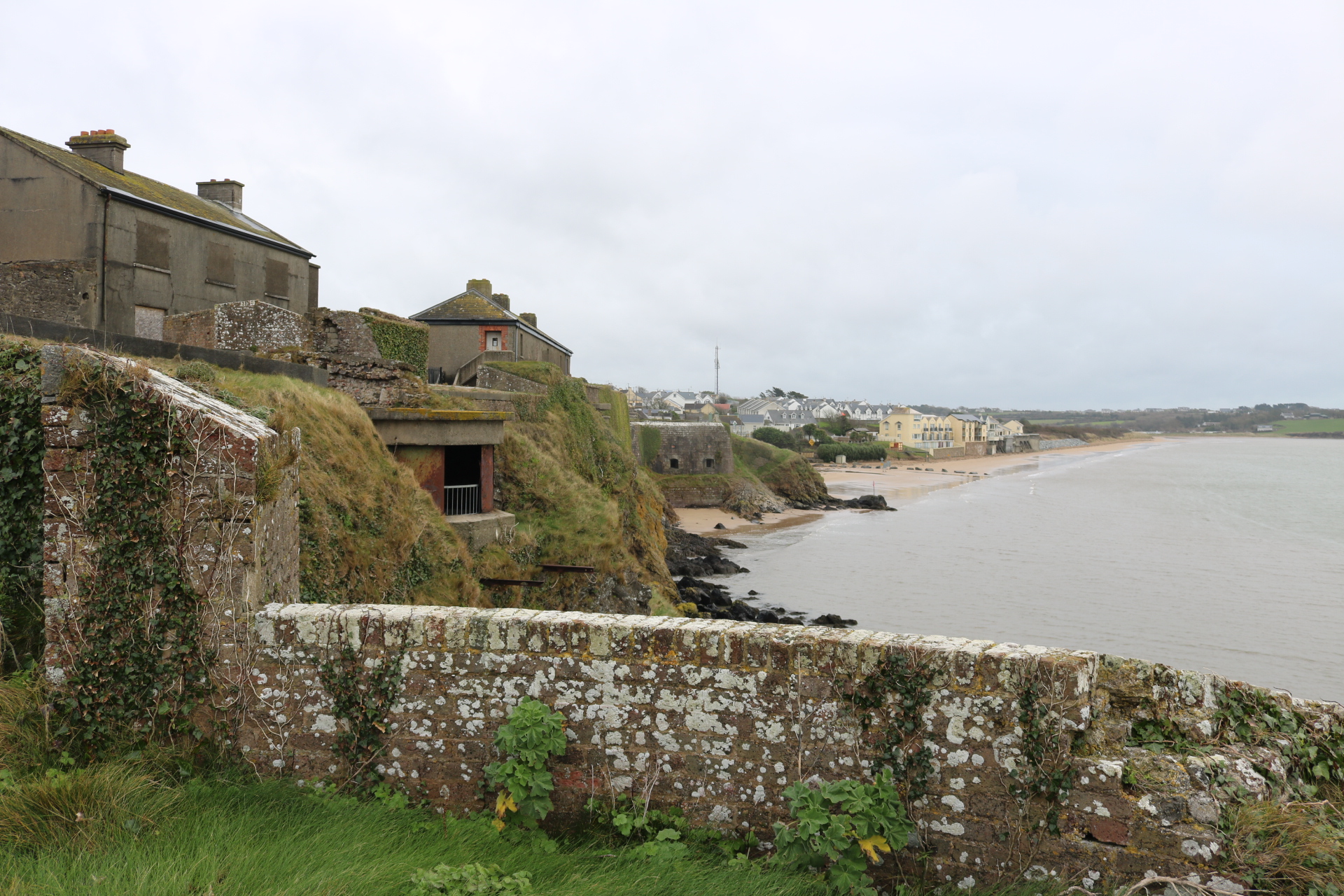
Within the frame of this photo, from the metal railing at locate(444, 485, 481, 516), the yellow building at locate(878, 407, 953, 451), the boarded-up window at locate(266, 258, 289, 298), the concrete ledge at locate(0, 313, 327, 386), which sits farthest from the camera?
the yellow building at locate(878, 407, 953, 451)

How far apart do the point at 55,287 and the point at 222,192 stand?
822 centimetres

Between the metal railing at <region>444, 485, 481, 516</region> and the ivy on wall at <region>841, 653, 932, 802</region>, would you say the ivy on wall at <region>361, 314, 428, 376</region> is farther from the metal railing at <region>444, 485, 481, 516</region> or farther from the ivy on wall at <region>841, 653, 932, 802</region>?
the ivy on wall at <region>841, 653, 932, 802</region>

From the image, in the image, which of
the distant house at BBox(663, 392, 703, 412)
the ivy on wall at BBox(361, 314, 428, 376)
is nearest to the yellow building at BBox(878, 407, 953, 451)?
the distant house at BBox(663, 392, 703, 412)

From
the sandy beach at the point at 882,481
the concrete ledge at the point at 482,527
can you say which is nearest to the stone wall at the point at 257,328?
the concrete ledge at the point at 482,527

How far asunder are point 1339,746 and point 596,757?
4939 mm

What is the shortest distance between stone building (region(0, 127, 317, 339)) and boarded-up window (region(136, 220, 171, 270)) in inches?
0.9

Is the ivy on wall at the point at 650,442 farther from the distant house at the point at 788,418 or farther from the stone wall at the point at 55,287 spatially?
the distant house at the point at 788,418

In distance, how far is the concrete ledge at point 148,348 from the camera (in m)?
8.89

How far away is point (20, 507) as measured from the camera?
200 inches

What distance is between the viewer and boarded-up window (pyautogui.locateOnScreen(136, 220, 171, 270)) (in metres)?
20.3

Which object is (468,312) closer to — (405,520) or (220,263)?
(220,263)

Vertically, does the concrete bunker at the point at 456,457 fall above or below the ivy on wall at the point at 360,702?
above

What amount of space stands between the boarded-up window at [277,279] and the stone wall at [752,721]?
23.8 metres

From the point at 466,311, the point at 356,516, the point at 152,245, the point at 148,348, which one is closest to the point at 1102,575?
the point at 466,311
